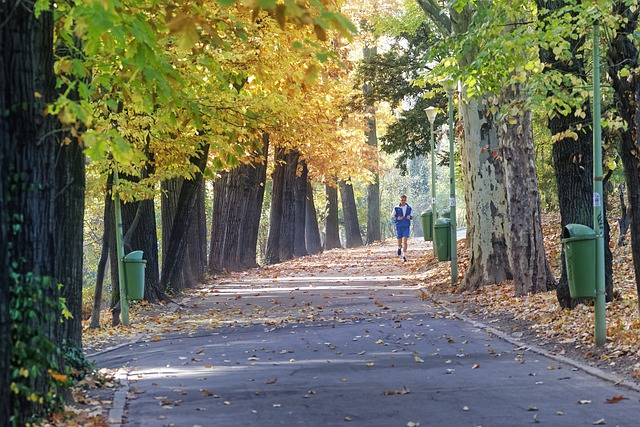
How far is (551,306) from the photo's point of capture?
16.5 metres

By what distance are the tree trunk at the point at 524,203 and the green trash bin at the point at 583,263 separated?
6.65 metres

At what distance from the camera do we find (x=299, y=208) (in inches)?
1807

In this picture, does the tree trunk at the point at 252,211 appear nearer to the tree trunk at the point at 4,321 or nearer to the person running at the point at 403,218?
the person running at the point at 403,218

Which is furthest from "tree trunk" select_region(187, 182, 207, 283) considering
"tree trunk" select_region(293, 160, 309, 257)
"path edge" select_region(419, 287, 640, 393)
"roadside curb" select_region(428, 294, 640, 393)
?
"tree trunk" select_region(293, 160, 309, 257)

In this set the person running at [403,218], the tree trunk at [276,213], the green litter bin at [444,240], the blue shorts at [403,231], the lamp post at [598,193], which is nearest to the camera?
the lamp post at [598,193]

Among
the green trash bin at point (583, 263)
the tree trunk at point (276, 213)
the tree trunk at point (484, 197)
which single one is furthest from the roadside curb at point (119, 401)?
the tree trunk at point (276, 213)

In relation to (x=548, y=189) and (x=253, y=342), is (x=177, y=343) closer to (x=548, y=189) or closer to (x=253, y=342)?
(x=253, y=342)

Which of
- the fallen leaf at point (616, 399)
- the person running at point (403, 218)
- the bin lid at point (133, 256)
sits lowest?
the fallen leaf at point (616, 399)

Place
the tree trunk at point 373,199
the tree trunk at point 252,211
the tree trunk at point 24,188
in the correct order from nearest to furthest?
the tree trunk at point 24,188 < the tree trunk at point 252,211 < the tree trunk at point 373,199

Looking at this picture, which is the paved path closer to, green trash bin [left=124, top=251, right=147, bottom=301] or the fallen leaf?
the fallen leaf

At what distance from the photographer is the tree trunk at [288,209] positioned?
41.6 m

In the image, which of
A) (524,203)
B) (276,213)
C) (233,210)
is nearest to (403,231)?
(233,210)

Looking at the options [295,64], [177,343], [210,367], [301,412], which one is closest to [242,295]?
[295,64]

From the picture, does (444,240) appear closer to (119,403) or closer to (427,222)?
(427,222)
